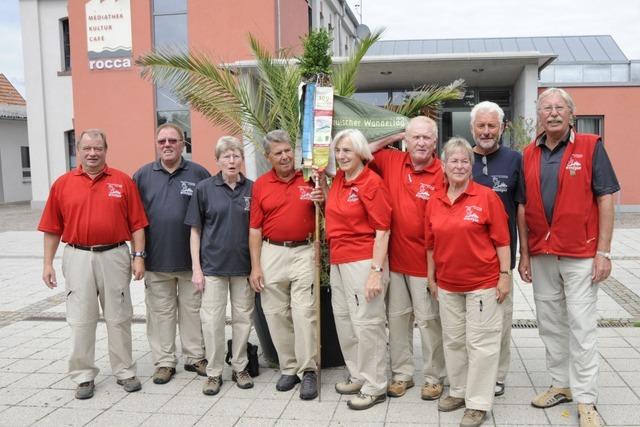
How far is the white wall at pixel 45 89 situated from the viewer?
2184cm

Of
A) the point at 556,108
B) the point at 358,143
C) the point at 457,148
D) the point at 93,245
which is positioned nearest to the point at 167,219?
the point at 93,245

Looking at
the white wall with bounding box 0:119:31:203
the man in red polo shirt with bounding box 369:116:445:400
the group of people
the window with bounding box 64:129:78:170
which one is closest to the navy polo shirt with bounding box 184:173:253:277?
the group of people

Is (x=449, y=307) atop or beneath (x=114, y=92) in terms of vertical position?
beneath

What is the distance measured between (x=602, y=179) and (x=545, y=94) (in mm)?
665

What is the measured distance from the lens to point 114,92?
17953 mm

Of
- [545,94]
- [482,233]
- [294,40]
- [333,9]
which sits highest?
[333,9]

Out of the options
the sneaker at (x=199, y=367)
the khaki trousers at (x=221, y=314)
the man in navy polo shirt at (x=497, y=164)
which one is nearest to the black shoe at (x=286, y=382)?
the khaki trousers at (x=221, y=314)

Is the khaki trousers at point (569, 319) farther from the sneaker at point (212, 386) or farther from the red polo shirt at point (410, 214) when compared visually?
the sneaker at point (212, 386)

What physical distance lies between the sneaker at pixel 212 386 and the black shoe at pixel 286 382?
46 cm

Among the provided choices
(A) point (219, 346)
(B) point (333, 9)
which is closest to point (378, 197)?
(A) point (219, 346)

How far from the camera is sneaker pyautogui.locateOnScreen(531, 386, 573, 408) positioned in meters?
4.20

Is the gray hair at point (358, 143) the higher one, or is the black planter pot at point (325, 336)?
the gray hair at point (358, 143)

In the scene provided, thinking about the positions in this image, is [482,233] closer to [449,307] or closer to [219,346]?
[449,307]

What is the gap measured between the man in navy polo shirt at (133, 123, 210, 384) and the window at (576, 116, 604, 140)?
16.1 metres
